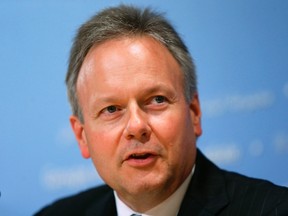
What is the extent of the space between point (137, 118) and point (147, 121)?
0.05 m

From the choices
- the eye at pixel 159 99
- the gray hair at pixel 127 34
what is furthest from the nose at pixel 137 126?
the gray hair at pixel 127 34

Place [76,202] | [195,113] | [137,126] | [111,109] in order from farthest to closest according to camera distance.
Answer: [76,202] < [195,113] < [111,109] < [137,126]

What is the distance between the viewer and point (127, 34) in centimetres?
223

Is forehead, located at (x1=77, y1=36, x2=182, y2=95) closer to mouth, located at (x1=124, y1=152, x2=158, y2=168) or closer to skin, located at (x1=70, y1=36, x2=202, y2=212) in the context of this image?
skin, located at (x1=70, y1=36, x2=202, y2=212)

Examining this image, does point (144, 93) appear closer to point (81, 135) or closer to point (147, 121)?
point (147, 121)

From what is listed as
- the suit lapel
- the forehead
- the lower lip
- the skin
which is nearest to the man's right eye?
the skin

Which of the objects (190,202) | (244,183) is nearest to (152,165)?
(190,202)

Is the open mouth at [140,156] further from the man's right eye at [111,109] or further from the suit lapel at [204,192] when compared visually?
the suit lapel at [204,192]

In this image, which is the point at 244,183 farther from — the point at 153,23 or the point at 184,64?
the point at 153,23

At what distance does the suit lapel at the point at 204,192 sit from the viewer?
221cm

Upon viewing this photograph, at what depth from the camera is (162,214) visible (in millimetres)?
2273

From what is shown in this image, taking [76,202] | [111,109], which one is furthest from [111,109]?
[76,202]

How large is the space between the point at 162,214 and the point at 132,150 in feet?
1.21

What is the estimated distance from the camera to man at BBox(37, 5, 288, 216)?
83.4 inches
